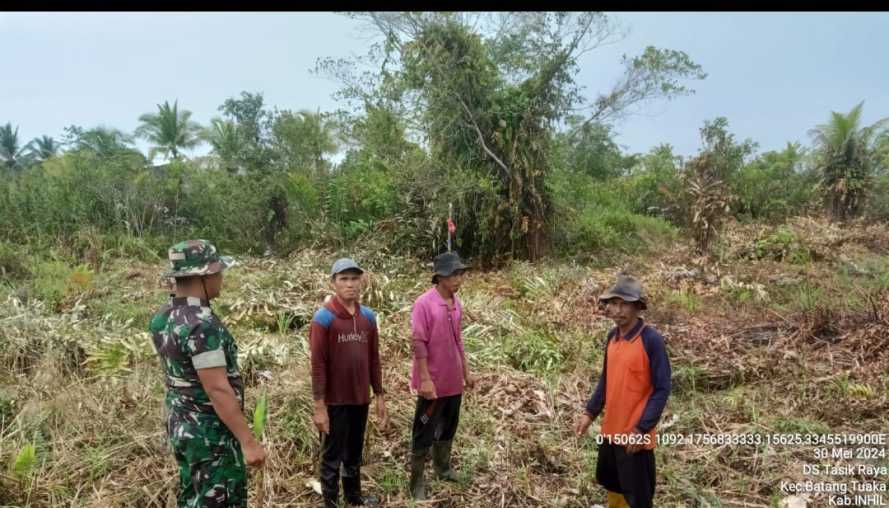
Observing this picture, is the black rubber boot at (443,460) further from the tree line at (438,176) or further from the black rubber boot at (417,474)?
the tree line at (438,176)

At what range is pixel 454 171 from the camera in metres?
10.0

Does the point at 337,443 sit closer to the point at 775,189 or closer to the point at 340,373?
the point at 340,373

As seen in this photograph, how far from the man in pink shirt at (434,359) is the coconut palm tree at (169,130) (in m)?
26.4

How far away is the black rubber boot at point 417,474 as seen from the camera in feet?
10.4

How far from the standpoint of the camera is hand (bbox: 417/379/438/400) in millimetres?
3029

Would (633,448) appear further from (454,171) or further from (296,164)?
(296,164)

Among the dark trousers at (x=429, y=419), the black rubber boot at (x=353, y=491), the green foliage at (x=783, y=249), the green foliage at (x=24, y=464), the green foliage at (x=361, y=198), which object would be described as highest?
the green foliage at (x=361, y=198)

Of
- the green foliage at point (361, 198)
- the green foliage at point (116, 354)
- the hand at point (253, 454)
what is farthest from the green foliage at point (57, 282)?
the hand at point (253, 454)

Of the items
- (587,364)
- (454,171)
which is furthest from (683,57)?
(587,364)

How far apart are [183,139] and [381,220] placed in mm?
21067

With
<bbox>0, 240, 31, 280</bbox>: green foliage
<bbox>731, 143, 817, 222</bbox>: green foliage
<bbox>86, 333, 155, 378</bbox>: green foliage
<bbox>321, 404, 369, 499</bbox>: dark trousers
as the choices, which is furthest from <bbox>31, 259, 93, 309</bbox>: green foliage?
<bbox>731, 143, 817, 222</bbox>: green foliage

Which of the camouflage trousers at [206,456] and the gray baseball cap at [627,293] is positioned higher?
the gray baseball cap at [627,293]

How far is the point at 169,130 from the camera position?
85.9 ft

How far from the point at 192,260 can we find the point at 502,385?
301 centimetres
